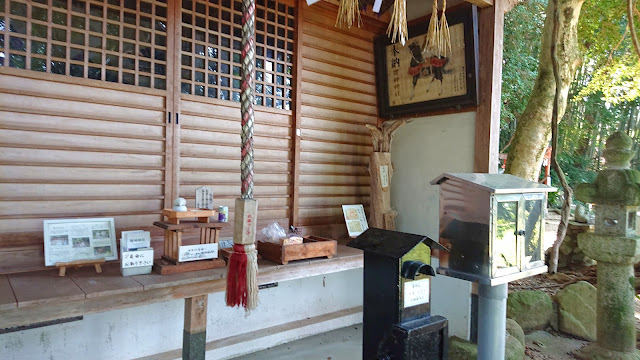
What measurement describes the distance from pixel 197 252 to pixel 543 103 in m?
5.26

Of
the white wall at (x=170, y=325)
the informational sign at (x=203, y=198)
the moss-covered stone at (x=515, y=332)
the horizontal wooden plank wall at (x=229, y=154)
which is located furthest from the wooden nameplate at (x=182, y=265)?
the moss-covered stone at (x=515, y=332)

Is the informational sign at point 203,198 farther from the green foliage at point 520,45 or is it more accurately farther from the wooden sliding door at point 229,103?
the green foliage at point 520,45

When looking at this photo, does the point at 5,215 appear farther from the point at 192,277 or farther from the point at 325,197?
the point at 325,197

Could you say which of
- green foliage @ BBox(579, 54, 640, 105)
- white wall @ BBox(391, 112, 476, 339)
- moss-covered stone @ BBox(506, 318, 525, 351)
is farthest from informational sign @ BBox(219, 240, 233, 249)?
green foliage @ BBox(579, 54, 640, 105)

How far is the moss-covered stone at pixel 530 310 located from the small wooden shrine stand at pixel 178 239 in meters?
3.96

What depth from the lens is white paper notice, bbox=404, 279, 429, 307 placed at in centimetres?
202

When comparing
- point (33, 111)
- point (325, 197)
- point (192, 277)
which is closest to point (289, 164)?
point (325, 197)

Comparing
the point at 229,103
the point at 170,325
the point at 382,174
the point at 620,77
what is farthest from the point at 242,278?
the point at 620,77

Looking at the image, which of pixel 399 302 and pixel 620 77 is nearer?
pixel 399 302

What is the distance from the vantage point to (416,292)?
6.78 feet

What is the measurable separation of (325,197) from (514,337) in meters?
2.62

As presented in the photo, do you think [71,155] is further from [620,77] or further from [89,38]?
[620,77]

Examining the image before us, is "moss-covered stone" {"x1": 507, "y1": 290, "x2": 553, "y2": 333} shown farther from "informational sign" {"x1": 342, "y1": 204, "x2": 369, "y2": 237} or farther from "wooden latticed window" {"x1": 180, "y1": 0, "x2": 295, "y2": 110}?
"wooden latticed window" {"x1": 180, "y1": 0, "x2": 295, "y2": 110}

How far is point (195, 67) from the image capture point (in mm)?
3824
